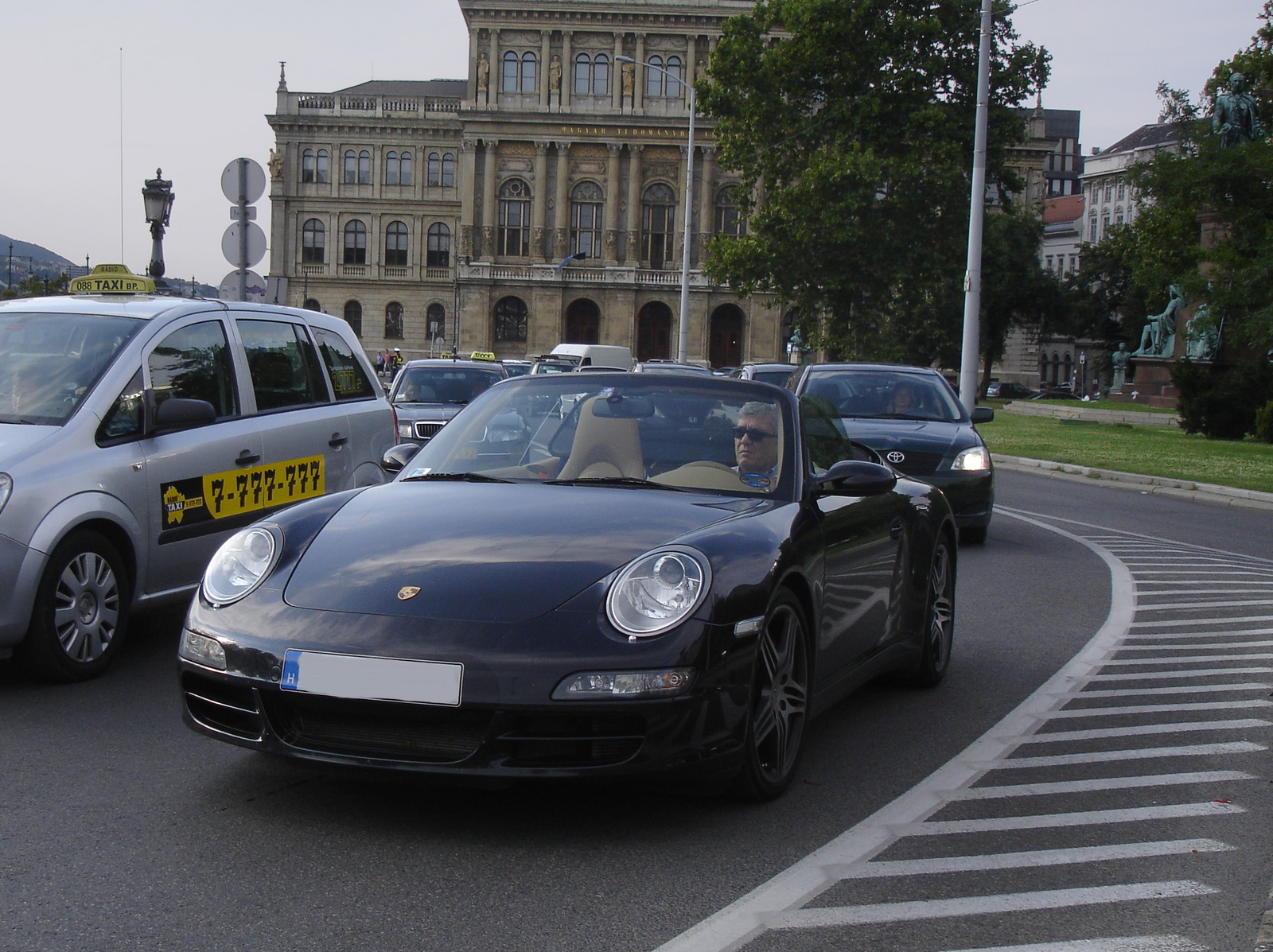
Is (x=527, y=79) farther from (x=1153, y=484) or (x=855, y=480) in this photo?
(x=855, y=480)

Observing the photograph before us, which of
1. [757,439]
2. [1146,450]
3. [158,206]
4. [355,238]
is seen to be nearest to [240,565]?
[757,439]

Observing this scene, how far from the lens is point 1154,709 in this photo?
631 cm

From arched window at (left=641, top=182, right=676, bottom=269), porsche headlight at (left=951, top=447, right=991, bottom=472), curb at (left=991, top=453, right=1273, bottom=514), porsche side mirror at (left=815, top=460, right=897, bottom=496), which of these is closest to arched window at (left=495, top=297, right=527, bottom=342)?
arched window at (left=641, top=182, right=676, bottom=269)

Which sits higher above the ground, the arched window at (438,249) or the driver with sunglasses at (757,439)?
the arched window at (438,249)

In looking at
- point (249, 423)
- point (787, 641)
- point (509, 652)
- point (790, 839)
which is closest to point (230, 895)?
point (509, 652)

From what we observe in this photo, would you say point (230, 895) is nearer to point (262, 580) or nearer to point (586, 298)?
point (262, 580)

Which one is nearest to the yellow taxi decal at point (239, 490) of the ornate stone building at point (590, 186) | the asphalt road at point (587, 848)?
the asphalt road at point (587, 848)

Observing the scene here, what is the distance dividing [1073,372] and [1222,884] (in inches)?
5142

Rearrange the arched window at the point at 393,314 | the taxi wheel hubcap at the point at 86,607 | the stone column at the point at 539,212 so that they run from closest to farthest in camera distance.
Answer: the taxi wheel hubcap at the point at 86,607 → the stone column at the point at 539,212 → the arched window at the point at 393,314

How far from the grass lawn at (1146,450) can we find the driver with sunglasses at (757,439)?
1605 centimetres

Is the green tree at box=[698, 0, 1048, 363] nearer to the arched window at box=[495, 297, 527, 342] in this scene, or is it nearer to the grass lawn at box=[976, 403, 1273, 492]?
the grass lawn at box=[976, 403, 1273, 492]

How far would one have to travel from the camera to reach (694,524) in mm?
4629

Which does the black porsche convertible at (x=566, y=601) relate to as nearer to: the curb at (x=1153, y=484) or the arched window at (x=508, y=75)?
the curb at (x=1153, y=484)

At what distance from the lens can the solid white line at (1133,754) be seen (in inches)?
209
